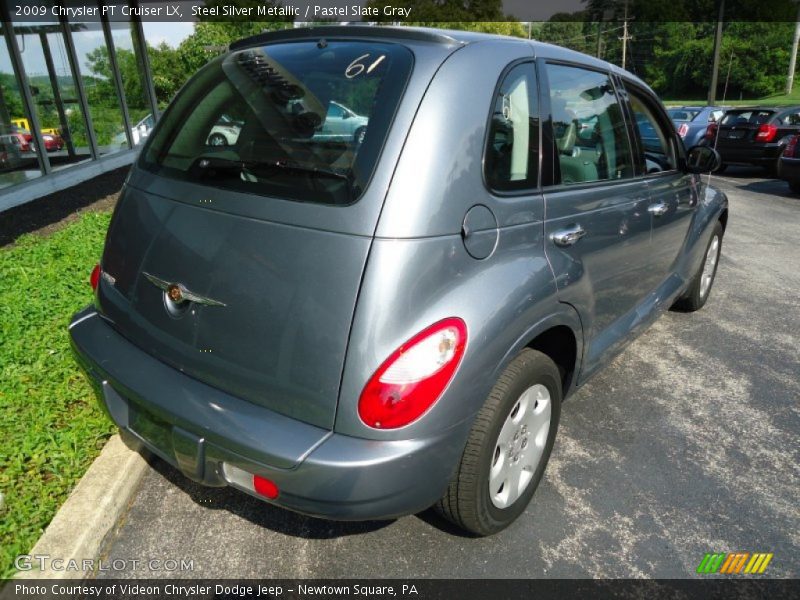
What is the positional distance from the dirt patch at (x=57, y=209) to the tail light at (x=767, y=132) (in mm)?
12634

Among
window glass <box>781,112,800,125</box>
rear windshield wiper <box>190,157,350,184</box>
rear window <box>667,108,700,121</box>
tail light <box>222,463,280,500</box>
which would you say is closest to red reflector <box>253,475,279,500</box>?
tail light <box>222,463,280,500</box>

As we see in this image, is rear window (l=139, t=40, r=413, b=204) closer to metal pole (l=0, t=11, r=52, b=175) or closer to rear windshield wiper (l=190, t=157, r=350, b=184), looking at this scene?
rear windshield wiper (l=190, t=157, r=350, b=184)

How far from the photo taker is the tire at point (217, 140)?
7.66 feet

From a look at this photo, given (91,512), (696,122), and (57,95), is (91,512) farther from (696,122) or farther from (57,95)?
(696,122)

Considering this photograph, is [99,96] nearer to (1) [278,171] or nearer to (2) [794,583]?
(1) [278,171]

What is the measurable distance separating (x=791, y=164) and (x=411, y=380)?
36.8ft

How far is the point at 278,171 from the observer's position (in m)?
2.01

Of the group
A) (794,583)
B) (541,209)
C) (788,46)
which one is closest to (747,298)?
(794,583)

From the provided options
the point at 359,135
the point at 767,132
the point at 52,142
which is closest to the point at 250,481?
the point at 359,135

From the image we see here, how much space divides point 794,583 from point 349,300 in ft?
6.55

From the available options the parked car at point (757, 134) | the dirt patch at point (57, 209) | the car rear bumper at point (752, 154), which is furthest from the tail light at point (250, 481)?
the car rear bumper at point (752, 154)

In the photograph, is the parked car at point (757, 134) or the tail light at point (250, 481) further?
the parked car at point (757, 134)

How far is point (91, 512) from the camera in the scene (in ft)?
7.60

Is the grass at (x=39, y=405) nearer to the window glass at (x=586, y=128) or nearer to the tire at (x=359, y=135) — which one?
the tire at (x=359, y=135)
